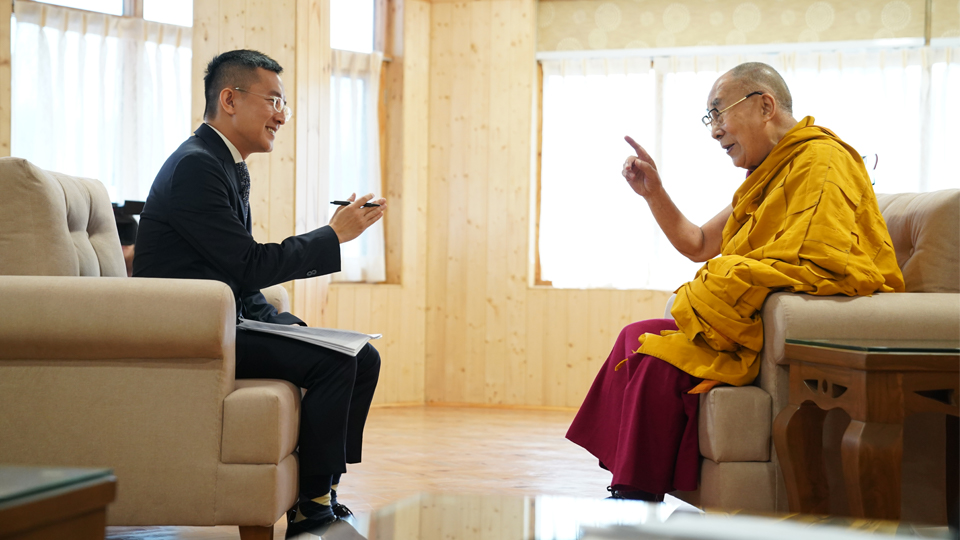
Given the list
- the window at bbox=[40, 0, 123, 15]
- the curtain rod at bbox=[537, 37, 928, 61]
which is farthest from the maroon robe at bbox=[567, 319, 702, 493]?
the window at bbox=[40, 0, 123, 15]

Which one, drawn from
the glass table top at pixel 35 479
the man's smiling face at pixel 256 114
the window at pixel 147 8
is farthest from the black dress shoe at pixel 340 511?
the window at pixel 147 8

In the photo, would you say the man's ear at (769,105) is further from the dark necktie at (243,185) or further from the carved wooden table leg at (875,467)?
the dark necktie at (243,185)

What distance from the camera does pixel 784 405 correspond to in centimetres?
184

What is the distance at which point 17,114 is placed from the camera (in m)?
4.41

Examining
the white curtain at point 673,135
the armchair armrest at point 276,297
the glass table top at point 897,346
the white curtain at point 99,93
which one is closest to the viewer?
the glass table top at point 897,346

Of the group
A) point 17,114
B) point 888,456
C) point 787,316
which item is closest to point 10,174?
point 787,316

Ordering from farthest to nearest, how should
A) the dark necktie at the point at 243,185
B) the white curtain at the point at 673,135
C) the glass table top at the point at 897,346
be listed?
the white curtain at the point at 673,135 → the dark necktie at the point at 243,185 → the glass table top at the point at 897,346

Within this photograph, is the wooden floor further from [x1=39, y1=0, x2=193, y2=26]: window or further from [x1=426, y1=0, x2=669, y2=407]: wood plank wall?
[x1=39, y1=0, x2=193, y2=26]: window

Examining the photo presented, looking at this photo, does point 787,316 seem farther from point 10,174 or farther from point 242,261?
point 10,174

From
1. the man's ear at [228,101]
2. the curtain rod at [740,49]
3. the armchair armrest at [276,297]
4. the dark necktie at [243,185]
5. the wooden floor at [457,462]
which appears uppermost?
the curtain rod at [740,49]

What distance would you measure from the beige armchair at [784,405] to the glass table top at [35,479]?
4.61ft

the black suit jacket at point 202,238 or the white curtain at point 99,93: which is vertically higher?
the white curtain at point 99,93

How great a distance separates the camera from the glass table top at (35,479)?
Result: 27.3 inches

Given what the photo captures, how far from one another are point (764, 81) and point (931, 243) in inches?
25.1
